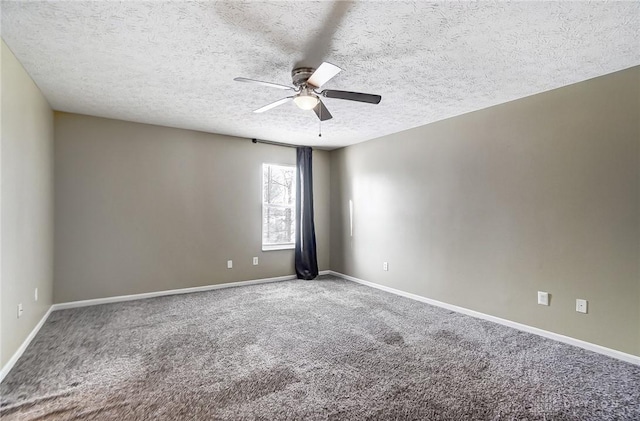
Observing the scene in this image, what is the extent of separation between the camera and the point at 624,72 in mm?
2621

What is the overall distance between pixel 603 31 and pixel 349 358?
2888 millimetres

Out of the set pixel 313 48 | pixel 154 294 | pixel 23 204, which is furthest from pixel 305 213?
pixel 23 204

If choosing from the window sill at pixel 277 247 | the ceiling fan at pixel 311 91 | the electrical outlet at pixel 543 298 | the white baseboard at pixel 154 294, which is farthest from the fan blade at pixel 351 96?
the white baseboard at pixel 154 294

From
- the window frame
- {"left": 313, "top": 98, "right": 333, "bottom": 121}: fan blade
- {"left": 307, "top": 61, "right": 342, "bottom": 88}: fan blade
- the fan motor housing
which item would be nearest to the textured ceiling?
the fan motor housing

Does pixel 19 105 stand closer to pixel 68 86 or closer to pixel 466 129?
pixel 68 86

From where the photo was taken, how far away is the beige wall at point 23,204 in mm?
2340

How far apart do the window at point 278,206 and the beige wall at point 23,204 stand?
279 cm

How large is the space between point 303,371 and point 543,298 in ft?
7.98

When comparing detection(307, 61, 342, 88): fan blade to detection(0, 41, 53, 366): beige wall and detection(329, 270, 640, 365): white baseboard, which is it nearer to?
detection(0, 41, 53, 366): beige wall

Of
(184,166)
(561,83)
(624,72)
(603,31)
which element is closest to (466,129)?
(561,83)

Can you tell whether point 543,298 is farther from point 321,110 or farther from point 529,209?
point 321,110

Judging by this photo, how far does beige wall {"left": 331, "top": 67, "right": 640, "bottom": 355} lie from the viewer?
264 cm

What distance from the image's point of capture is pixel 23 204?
273 cm

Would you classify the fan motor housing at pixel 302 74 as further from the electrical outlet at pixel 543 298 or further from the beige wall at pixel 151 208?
the electrical outlet at pixel 543 298
